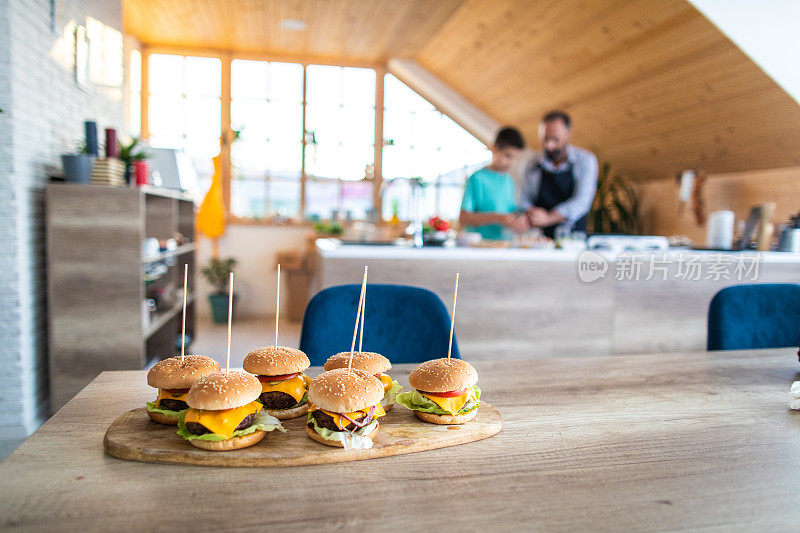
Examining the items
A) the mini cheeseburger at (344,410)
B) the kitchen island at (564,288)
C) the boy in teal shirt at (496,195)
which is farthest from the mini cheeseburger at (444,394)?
the boy in teal shirt at (496,195)

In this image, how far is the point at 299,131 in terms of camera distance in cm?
670

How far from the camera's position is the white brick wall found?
2.50 meters

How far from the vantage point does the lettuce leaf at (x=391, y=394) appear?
1.08 m

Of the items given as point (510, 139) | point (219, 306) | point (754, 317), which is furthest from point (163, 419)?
point (219, 306)

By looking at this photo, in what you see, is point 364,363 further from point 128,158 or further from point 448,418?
point 128,158

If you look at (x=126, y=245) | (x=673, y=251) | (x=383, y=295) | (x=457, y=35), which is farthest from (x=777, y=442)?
(x=457, y=35)

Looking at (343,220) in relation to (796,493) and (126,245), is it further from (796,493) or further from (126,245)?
(796,493)

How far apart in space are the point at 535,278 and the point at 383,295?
58.0 inches

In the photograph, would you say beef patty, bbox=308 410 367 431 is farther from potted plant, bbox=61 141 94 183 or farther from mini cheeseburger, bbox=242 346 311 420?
potted plant, bbox=61 141 94 183

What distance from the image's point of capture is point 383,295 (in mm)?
1629

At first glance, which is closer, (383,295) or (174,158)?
(383,295)

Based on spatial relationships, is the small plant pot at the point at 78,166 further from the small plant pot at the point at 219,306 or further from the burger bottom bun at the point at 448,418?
the small plant pot at the point at 219,306

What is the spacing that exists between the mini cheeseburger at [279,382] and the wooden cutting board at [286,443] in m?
0.03

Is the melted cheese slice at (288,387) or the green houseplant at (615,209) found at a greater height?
the green houseplant at (615,209)
